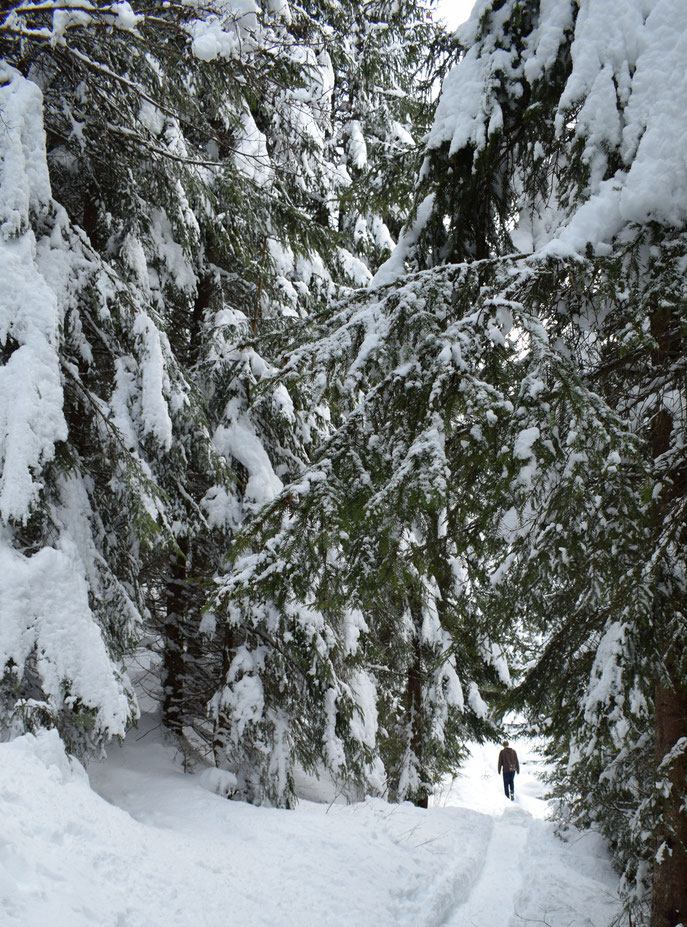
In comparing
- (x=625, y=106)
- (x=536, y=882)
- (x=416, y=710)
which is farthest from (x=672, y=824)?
(x=416, y=710)

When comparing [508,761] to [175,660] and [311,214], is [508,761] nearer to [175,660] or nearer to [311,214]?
[175,660]

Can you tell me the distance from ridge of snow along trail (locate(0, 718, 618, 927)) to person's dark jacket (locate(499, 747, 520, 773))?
6.84 meters

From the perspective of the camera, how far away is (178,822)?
206 inches

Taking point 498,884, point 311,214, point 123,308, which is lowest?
point 498,884

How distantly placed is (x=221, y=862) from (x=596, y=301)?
4780mm

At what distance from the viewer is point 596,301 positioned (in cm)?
360

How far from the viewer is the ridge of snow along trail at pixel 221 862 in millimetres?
3475

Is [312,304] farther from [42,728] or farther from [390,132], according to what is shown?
[42,728]

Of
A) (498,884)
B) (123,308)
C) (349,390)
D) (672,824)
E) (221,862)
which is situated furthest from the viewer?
(498,884)

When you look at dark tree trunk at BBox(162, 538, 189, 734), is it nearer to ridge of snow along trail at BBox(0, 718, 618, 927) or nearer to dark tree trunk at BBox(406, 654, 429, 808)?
ridge of snow along trail at BBox(0, 718, 618, 927)

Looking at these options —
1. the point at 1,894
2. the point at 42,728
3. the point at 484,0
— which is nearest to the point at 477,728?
the point at 42,728

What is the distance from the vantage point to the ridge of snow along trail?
3.47 m

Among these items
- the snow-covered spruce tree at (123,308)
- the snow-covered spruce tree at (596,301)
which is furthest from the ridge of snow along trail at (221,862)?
the snow-covered spruce tree at (596,301)

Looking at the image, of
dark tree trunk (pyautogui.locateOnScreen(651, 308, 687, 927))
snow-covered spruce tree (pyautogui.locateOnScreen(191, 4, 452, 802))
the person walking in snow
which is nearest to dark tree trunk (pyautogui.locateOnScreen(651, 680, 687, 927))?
dark tree trunk (pyautogui.locateOnScreen(651, 308, 687, 927))
